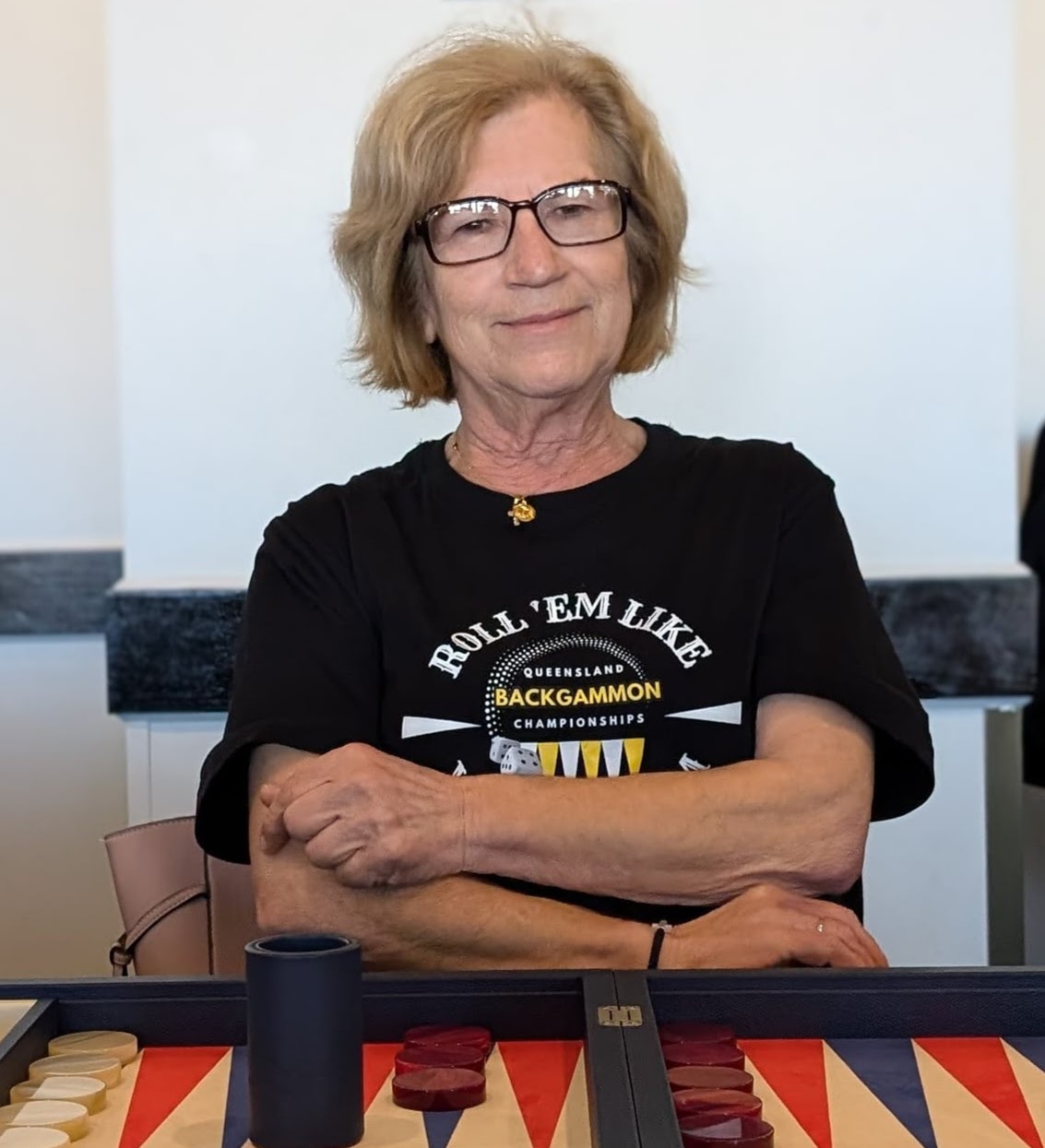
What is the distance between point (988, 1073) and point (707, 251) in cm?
144

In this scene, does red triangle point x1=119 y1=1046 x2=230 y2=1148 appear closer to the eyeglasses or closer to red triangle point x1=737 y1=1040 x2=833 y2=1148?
red triangle point x1=737 y1=1040 x2=833 y2=1148

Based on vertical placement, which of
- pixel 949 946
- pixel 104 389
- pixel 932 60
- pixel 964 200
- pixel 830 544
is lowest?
pixel 949 946

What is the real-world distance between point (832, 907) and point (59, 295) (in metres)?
1.87

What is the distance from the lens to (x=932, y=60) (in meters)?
2.24

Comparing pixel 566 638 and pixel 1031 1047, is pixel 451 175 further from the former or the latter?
pixel 1031 1047

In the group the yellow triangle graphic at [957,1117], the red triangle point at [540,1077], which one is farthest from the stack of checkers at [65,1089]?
the yellow triangle graphic at [957,1117]

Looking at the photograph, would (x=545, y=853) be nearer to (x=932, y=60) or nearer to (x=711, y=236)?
(x=711, y=236)

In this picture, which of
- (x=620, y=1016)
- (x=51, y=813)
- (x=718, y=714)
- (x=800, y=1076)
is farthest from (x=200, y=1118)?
(x=51, y=813)

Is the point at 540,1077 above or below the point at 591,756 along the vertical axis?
below

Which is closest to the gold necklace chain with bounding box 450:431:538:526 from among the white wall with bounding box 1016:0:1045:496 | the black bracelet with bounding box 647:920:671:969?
the black bracelet with bounding box 647:920:671:969

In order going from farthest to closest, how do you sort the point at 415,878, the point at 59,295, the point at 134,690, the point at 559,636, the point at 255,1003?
1. the point at 59,295
2. the point at 134,690
3. the point at 559,636
4. the point at 415,878
5. the point at 255,1003

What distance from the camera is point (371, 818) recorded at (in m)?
1.36

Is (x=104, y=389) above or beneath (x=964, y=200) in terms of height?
beneath

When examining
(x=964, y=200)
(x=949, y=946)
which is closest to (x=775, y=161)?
(x=964, y=200)
